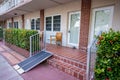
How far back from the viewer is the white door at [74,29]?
6.21m

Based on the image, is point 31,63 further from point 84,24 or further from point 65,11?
point 65,11

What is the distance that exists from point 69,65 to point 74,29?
2905 mm

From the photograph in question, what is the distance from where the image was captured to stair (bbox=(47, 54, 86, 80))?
11.4 ft

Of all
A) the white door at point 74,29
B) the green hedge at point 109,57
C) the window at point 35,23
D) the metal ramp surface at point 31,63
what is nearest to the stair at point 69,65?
the metal ramp surface at point 31,63

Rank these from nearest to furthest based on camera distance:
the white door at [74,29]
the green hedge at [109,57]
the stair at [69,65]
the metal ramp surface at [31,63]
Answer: the green hedge at [109,57]
the stair at [69,65]
the metal ramp surface at [31,63]
the white door at [74,29]

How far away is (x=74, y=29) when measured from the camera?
6.43 metres

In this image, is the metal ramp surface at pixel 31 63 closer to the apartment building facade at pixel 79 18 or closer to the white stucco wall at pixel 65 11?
the apartment building facade at pixel 79 18

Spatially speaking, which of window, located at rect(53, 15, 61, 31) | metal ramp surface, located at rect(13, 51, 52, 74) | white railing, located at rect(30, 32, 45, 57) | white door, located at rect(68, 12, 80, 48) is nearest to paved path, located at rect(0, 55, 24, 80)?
metal ramp surface, located at rect(13, 51, 52, 74)

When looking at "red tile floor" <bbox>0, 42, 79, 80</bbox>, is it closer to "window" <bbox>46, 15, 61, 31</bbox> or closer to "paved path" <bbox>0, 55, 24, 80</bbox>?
"paved path" <bbox>0, 55, 24, 80</bbox>

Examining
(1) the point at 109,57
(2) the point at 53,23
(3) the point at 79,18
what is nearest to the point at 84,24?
(3) the point at 79,18

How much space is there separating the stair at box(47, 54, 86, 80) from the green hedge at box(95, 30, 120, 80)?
3.14 feet

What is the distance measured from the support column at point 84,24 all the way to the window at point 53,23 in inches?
85.2

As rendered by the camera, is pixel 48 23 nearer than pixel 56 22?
No

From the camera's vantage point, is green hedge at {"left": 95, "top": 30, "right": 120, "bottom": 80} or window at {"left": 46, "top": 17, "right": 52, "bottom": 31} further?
window at {"left": 46, "top": 17, "right": 52, "bottom": 31}
